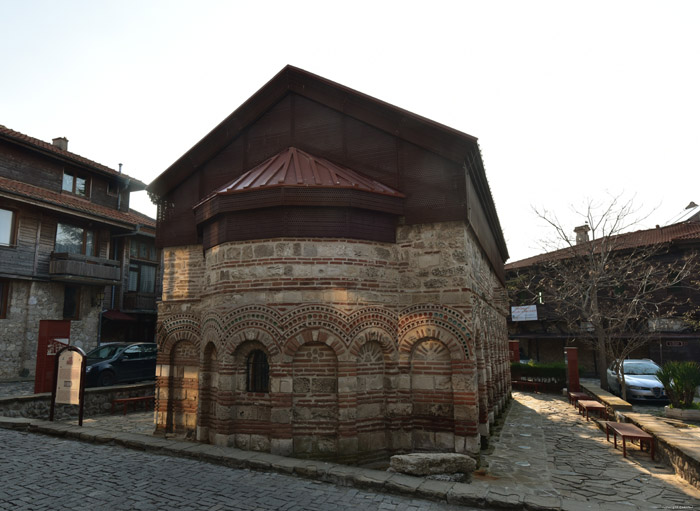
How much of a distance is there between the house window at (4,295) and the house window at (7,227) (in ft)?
5.11

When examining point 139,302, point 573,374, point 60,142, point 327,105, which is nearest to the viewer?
point 327,105

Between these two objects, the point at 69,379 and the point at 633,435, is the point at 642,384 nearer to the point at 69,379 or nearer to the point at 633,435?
the point at 633,435

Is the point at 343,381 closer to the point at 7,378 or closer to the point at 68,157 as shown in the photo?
the point at 7,378

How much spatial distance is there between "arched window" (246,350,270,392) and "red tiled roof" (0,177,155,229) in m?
14.4

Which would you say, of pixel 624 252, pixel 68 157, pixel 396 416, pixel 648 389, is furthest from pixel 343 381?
pixel 624 252

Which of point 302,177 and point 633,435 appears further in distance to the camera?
point 302,177

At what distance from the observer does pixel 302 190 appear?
7297 millimetres

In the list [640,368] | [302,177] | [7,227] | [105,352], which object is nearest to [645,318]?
[640,368]

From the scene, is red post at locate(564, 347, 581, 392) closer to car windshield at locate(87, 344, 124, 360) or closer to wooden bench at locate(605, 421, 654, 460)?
wooden bench at locate(605, 421, 654, 460)

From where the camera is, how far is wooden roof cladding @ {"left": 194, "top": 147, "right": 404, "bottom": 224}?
7305mm

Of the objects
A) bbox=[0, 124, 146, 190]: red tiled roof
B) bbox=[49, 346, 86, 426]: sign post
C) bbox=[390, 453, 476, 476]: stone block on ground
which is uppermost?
A: bbox=[0, 124, 146, 190]: red tiled roof

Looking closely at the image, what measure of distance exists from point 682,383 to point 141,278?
923 inches

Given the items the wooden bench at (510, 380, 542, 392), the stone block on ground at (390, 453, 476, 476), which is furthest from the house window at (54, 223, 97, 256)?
the wooden bench at (510, 380, 542, 392)

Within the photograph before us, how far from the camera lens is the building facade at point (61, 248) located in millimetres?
16797
